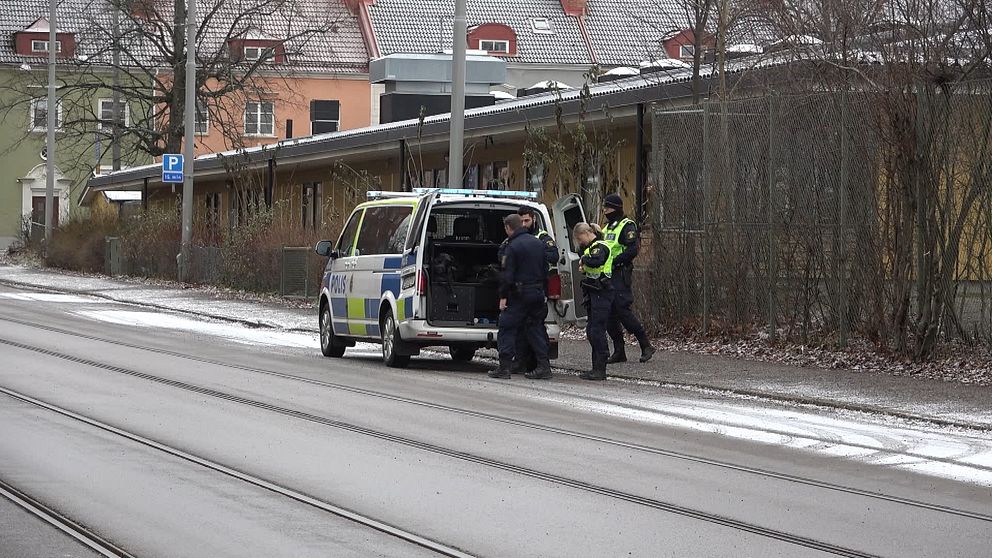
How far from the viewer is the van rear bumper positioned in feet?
61.6

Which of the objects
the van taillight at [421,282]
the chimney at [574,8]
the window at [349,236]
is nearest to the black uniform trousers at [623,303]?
the van taillight at [421,282]

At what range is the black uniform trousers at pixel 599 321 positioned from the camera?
17844 millimetres

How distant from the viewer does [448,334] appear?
1884cm

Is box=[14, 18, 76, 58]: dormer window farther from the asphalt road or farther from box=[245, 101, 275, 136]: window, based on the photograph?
the asphalt road

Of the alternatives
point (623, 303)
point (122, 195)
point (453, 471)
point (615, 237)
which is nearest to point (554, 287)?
point (623, 303)

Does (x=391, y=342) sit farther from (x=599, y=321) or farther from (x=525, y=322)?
(x=599, y=321)

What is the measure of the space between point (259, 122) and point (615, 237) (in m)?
59.2

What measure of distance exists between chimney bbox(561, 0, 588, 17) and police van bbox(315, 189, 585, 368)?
59.2 metres

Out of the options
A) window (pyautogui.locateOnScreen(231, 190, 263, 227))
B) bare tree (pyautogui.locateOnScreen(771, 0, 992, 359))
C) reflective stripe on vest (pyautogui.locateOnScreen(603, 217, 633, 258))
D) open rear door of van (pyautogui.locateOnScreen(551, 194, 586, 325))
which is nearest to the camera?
bare tree (pyautogui.locateOnScreen(771, 0, 992, 359))

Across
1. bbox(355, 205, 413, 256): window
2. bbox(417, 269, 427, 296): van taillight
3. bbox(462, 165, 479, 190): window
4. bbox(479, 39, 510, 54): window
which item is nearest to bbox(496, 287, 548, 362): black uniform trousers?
bbox(417, 269, 427, 296): van taillight

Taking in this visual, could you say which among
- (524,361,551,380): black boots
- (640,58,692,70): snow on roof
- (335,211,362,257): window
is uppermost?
(640,58,692,70): snow on roof

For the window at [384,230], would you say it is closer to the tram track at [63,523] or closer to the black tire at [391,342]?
the black tire at [391,342]

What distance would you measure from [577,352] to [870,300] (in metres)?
4.09

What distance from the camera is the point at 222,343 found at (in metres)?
23.4
